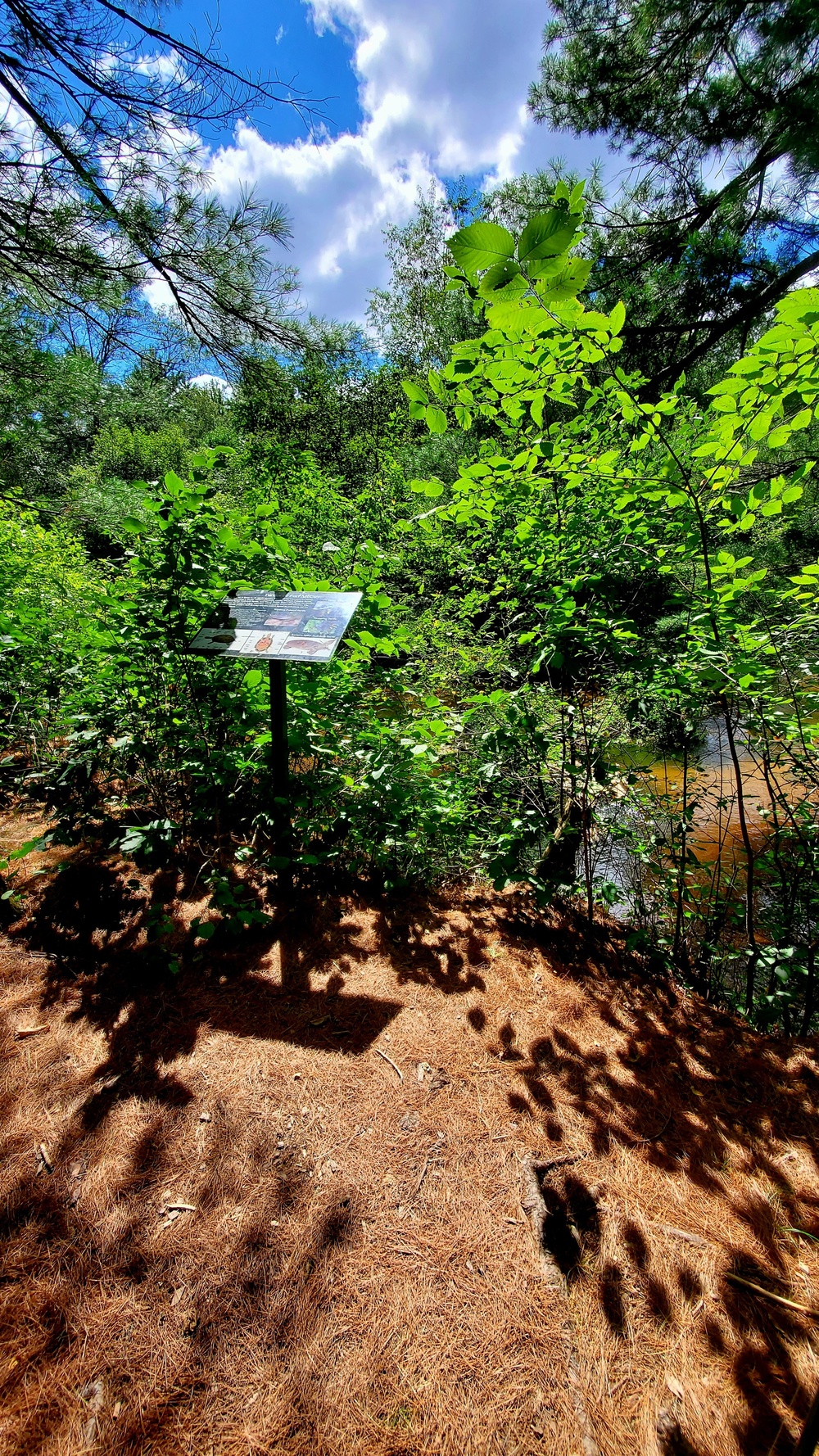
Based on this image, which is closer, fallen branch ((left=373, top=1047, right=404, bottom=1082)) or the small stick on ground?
the small stick on ground

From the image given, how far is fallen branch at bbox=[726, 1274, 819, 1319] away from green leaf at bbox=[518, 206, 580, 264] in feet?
7.88

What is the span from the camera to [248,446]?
28.0 feet

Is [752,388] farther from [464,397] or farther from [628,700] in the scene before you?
[628,700]

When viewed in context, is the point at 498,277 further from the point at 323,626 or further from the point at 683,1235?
the point at 683,1235

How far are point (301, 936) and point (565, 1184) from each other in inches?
59.6

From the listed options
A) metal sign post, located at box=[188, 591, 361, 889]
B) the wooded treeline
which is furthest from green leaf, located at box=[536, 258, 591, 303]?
metal sign post, located at box=[188, 591, 361, 889]

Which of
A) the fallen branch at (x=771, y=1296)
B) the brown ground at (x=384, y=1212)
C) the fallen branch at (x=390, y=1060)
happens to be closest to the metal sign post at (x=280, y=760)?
the brown ground at (x=384, y=1212)

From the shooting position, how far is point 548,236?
2.64 feet

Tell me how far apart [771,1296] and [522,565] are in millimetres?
2720

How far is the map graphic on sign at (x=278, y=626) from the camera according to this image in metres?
2.23

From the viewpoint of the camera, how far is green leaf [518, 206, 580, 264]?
792 mm

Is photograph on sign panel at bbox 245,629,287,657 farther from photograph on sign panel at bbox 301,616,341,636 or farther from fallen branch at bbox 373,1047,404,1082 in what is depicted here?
fallen branch at bbox 373,1047,404,1082

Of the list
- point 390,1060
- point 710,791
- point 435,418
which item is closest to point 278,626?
point 435,418

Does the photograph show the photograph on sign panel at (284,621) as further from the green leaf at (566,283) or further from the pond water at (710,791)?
the pond water at (710,791)
